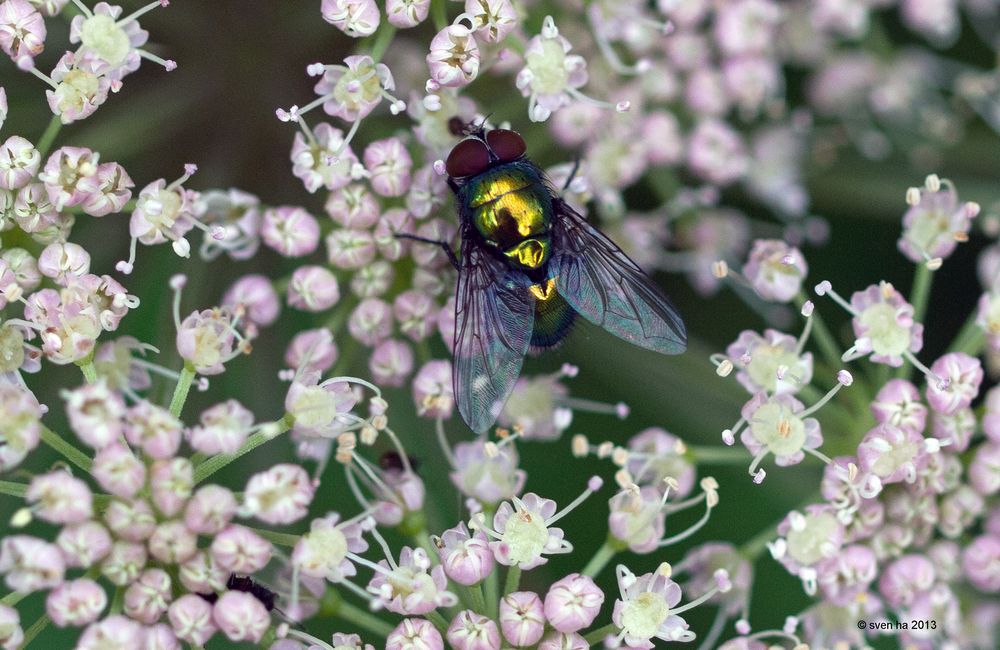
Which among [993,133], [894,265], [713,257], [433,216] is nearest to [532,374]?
[713,257]

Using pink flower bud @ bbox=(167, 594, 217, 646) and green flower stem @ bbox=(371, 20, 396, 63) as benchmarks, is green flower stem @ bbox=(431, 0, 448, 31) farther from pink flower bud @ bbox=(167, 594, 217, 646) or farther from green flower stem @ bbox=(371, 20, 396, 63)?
pink flower bud @ bbox=(167, 594, 217, 646)

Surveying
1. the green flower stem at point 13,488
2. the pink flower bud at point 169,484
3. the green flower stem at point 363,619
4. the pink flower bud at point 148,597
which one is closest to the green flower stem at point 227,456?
the pink flower bud at point 169,484

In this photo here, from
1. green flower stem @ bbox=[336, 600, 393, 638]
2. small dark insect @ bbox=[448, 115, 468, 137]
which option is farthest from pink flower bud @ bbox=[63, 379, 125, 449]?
small dark insect @ bbox=[448, 115, 468, 137]

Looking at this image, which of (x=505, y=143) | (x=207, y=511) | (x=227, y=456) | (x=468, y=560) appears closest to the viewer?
(x=207, y=511)

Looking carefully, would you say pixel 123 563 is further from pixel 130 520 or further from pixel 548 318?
pixel 548 318

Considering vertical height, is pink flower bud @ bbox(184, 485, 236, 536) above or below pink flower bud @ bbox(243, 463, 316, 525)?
above

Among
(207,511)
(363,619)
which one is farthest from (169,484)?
(363,619)
